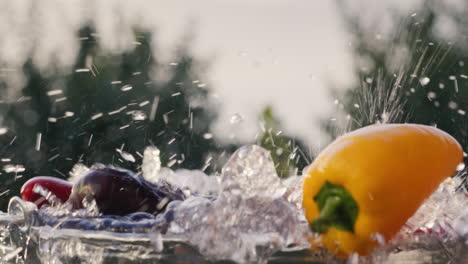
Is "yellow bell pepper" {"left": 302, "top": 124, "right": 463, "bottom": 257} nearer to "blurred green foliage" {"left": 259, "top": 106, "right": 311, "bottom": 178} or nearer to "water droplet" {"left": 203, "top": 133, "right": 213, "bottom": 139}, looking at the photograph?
"blurred green foliage" {"left": 259, "top": 106, "right": 311, "bottom": 178}

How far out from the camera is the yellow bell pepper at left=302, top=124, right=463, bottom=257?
861 mm

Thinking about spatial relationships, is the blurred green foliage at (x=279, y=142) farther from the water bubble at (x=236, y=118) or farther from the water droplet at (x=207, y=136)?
the water bubble at (x=236, y=118)

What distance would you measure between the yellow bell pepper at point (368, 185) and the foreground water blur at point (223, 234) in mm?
29

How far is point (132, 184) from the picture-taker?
1071 mm

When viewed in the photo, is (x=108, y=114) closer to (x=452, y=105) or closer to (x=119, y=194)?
(x=452, y=105)

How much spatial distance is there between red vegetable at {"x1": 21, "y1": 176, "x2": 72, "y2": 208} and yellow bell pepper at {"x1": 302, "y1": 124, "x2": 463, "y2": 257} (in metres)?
0.70

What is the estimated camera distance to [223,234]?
0.74 metres

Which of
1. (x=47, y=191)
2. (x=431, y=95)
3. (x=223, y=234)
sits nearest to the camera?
(x=223, y=234)

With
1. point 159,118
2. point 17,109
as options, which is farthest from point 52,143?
point 159,118

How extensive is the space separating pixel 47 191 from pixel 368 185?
827 millimetres

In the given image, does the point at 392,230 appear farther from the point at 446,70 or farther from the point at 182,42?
the point at 182,42

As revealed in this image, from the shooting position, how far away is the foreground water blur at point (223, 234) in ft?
2.35

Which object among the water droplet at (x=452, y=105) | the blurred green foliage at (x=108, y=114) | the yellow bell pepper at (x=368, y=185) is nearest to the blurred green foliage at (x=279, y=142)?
the blurred green foliage at (x=108, y=114)

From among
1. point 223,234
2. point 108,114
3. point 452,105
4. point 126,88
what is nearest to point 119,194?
point 223,234
